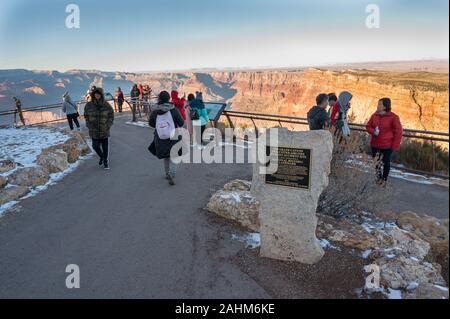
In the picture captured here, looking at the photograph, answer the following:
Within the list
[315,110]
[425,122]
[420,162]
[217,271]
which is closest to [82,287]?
[217,271]

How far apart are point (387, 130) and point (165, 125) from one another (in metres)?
4.37

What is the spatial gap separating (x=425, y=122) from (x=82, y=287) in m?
41.9

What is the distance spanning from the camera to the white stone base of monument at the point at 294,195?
405 centimetres

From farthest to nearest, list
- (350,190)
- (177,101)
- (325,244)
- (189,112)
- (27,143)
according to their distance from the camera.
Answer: (189,112) < (27,143) < (177,101) < (350,190) < (325,244)

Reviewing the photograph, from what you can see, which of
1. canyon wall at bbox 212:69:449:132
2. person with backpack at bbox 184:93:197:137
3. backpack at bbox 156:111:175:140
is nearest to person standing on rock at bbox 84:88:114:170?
backpack at bbox 156:111:175:140

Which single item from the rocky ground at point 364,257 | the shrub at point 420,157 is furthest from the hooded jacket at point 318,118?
the shrub at point 420,157

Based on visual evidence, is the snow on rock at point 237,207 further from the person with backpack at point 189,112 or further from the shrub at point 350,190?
the person with backpack at point 189,112

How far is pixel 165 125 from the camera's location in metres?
6.52

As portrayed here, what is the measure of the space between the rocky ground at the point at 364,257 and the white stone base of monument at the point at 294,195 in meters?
0.20

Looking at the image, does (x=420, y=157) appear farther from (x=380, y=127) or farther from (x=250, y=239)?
(x=250, y=239)

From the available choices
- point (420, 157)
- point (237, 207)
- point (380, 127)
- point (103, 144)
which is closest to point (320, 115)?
point (380, 127)

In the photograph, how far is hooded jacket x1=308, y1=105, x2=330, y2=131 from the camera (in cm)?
625

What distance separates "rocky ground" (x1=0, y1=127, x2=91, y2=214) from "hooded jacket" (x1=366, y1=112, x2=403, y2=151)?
717cm
